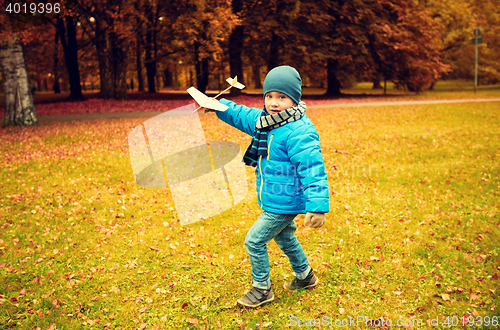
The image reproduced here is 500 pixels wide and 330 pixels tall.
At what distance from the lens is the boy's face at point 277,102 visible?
329cm

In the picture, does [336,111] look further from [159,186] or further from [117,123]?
[159,186]

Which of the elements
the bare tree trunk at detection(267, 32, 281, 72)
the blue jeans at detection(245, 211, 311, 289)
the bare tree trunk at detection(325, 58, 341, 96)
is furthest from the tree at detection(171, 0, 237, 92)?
the blue jeans at detection(245, 211, 311, 289)

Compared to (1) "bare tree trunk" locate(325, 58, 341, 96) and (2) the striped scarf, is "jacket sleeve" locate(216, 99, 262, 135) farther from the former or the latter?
(1) "bare tree trunk" locate(325, 58, 341, 96)

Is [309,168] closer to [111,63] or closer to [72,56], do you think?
[111,63]

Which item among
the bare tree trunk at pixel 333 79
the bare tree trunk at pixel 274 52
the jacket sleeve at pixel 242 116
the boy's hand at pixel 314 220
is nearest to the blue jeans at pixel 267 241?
the boy's hand at pixel 314 220

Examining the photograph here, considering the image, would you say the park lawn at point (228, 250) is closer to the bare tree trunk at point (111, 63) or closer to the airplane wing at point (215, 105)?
the airplane wing at point (215, 105)

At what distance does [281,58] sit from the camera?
27562mm

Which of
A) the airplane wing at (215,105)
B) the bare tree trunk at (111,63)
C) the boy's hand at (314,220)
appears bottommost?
the boy's hand at (314,220)

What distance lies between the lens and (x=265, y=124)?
325cm

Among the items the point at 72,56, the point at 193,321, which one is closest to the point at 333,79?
the point at 72,56

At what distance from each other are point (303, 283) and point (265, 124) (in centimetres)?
181

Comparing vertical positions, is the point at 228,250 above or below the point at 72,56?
below

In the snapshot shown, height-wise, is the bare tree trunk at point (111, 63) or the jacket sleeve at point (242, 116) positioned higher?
the bare tree trunk at point (111, 63)

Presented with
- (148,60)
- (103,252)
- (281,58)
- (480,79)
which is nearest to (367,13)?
(281,58)
